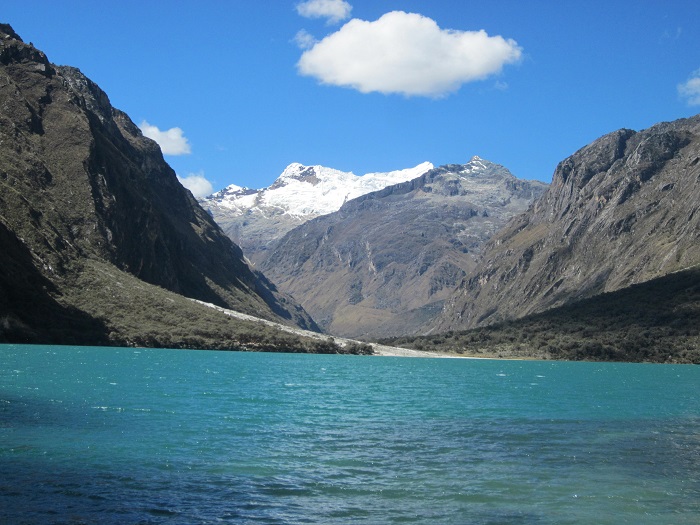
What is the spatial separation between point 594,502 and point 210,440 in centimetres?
2201

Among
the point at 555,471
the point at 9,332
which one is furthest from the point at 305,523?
the point at 9,332

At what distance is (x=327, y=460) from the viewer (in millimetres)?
39438

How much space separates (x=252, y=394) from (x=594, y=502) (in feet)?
160

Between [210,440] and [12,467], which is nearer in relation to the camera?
[12,467]

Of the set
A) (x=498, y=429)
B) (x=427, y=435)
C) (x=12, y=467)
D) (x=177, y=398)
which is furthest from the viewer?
(x=177, y=398)

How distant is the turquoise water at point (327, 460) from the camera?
95.5ft

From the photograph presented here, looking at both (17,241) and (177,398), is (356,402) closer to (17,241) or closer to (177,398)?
(177,398)

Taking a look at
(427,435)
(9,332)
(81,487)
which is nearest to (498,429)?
(427,435)

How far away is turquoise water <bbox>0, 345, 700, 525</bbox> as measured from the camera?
29109 mm

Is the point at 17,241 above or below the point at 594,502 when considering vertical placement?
above

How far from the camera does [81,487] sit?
30469mm

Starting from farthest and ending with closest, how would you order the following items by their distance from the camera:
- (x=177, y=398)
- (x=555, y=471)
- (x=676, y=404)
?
1. (x=676, y=404)
2. (x=177, y=398)
3. (x=555, y=471)

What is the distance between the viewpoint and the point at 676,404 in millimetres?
82562

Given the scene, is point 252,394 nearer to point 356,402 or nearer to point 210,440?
point 356,402
